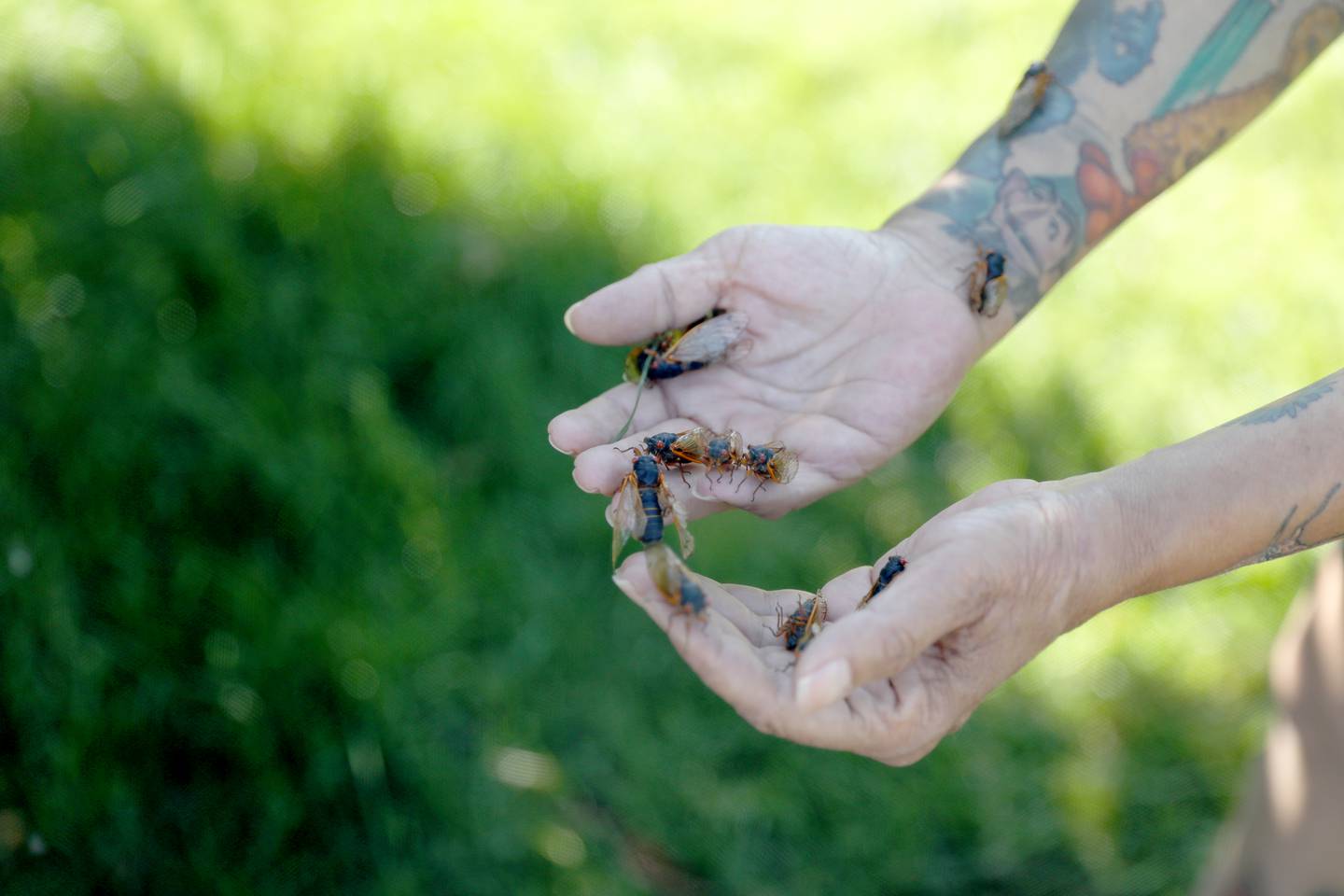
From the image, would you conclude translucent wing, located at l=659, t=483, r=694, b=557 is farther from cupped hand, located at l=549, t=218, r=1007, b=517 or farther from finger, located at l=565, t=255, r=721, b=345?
finger, located at l=565, t=255, r=721, b=345

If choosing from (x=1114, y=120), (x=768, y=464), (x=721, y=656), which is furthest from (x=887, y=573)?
(x=1114, y=120)

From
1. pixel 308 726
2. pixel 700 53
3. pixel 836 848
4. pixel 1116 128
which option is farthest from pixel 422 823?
pixel 700 53

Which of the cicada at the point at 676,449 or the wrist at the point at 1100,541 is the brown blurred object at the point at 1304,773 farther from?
the cicada at the point at 676,449

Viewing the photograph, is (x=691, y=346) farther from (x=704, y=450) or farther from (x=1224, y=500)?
(x=1224, y=500)

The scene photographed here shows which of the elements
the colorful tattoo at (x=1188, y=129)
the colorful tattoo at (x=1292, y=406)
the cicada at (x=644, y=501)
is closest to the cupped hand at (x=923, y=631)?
the cicada at (x=644, y=501)

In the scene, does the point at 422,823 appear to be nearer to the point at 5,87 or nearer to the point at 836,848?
the point at 836,848

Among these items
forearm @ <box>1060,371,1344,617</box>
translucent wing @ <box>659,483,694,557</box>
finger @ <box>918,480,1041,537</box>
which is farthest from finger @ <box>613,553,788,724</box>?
forearm @ <box>1060,371,1344,617</box>
